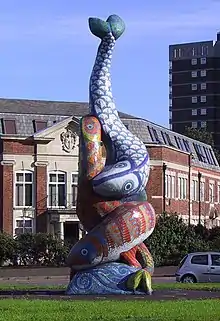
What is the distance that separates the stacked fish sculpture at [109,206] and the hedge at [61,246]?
25.5 metres

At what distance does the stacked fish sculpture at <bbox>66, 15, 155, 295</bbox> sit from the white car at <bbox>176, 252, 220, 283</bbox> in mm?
9666

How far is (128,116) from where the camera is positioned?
65.9 m

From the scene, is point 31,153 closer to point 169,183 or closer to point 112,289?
point 169,183

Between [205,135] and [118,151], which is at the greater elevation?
[205,135]

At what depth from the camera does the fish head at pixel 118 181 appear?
75.8 ft

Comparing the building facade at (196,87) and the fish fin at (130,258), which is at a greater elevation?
the building facade at (196,87)

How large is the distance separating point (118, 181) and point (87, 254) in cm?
209

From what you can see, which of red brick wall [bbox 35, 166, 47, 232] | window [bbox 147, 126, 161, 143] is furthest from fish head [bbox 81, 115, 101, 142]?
window [bbox 147, 126, 161, 143]

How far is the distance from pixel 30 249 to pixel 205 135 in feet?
186

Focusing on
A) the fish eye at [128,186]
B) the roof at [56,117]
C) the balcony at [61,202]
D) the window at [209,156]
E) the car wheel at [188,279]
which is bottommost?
the car wheel at [188,279]

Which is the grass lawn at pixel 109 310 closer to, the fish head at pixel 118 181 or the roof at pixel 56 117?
the fish head at pixel 118 181

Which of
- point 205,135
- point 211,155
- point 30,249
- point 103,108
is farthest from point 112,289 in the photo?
point 205,135

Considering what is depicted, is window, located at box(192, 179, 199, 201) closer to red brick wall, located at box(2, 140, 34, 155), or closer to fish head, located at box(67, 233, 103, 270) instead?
red brick wall, located at box(2, 140, 34, 155)

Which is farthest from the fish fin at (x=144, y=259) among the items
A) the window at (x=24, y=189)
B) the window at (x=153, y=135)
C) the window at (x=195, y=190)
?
the window at (x=195, y=190)
